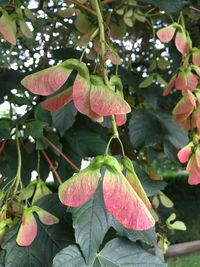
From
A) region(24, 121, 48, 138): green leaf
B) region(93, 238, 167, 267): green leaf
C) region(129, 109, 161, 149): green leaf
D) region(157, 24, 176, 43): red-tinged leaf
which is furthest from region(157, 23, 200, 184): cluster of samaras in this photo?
region(129, 109, 161, 149): green leaf

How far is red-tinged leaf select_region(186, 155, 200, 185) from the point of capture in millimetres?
603

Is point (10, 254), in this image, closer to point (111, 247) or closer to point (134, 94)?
point (111, 247)

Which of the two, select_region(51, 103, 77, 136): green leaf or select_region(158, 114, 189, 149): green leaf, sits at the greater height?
select_region(51, 103, 77, 136): green leaf

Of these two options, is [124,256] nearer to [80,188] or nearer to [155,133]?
[80,188]

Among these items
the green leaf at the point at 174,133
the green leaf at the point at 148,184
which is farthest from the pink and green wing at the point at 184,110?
the green leaf at the point at 174,133

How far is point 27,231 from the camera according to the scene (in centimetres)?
55

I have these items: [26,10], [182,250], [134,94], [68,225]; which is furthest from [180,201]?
[68,225]

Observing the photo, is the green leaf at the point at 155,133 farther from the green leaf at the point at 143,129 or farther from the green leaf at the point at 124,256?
the green leaf at the point at 124,256

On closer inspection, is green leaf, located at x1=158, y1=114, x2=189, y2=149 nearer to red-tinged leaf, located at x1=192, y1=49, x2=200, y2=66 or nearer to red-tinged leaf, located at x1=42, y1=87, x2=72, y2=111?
red-tinged leaf, located at x1=192, y1=49, x2=200, y2=66

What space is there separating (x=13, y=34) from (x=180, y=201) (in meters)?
3.58

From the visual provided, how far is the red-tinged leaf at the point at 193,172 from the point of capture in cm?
60

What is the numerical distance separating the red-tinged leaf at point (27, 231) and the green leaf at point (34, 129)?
0.21 m

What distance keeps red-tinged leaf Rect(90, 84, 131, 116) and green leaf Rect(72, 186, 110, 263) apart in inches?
5.4

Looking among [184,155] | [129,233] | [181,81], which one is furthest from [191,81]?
[129,233]
